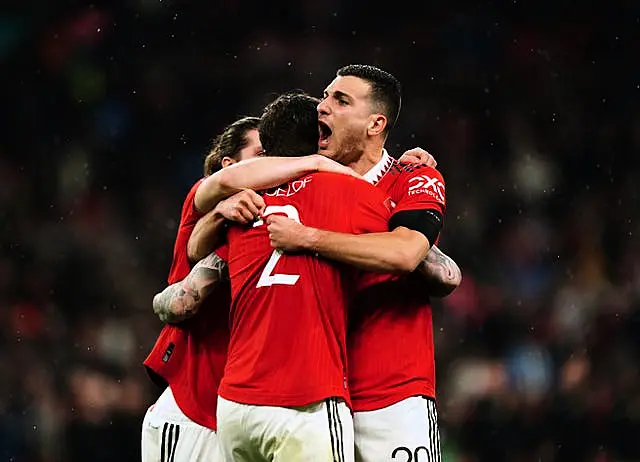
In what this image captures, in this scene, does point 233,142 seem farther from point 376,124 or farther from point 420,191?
point 420,191

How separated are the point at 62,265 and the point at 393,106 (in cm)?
523

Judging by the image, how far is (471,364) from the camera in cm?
815

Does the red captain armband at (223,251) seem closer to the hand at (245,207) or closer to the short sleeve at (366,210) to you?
the hand at (245,207)

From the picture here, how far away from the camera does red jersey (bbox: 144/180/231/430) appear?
157 inches

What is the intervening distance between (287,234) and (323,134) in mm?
716

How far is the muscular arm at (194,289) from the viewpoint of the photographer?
3.84 metres

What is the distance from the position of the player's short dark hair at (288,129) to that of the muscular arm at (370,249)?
0.38 m

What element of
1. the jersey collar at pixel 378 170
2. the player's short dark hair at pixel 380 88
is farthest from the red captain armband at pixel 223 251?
the player's short dark hair at pixel 380 88

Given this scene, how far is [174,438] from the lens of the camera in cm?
402

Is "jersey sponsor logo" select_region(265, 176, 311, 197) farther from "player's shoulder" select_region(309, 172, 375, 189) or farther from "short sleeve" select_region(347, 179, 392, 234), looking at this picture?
"short sleeve" select_region(347, 179, 392, 234)

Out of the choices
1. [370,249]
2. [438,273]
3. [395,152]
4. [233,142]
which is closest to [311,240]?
[370,249]

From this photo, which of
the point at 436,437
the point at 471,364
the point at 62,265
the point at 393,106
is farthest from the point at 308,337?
the point at 62,265

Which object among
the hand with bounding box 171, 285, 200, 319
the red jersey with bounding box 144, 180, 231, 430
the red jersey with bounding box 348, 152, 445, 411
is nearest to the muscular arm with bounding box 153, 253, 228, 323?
the hand with bounding box 171, 285, 200, 319

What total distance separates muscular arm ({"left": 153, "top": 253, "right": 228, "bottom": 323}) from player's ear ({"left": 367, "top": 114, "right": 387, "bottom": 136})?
0.76m
